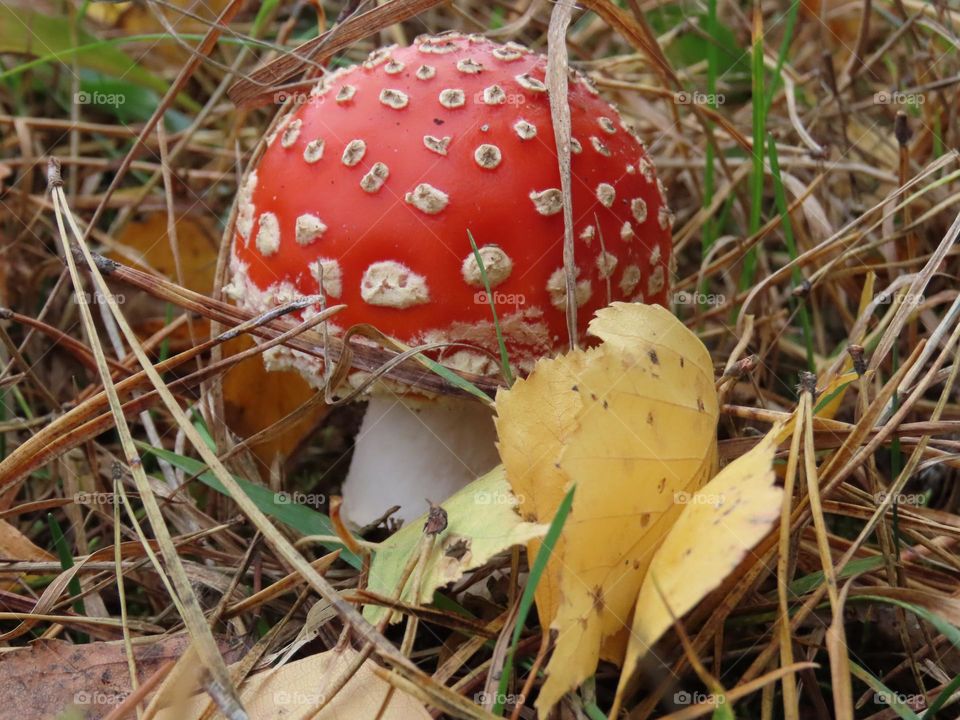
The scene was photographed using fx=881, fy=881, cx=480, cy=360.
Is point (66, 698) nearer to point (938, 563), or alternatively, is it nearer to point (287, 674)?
point (287, 674)

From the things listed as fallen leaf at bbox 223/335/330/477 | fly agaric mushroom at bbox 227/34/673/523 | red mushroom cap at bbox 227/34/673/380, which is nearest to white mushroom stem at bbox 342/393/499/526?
fly agaric mushroom at bbox 227/34/673/523

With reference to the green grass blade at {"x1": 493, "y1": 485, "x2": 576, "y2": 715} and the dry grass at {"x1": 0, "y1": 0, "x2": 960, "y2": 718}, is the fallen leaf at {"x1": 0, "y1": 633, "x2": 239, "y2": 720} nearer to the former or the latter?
the dry grass at {"x1": 0, "y1": 0, "x2": 960, "y2": 718}

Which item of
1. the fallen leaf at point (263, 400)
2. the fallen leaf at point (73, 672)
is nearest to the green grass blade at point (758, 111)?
the fallen leaf at point (263, 400)

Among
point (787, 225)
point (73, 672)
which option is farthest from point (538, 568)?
point (787, 225)

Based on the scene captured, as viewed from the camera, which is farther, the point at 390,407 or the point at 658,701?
the point at 390,407

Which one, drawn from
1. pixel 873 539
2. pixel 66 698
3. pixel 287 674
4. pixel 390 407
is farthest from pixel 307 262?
pixel 873 539

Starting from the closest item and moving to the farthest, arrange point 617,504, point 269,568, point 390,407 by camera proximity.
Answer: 1. point 617,504
2. point 269,568
3. point 390,407
